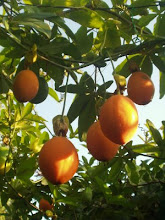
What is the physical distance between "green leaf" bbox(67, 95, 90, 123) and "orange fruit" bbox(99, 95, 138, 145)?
53cm

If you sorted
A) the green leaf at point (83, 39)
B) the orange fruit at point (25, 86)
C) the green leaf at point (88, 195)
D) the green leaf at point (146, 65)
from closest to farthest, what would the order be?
the orange fruit at point (25, 86) → the green leaf at point (88, 195) → the green leaf at point (83, 39) → the green leaf at point (146, 65)

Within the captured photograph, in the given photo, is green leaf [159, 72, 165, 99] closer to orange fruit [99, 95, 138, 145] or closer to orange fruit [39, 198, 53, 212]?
orange fruit [99, 95, 138, 145]

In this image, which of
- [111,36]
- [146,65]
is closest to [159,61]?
[146,65]

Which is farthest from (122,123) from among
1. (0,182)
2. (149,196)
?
(0,182)

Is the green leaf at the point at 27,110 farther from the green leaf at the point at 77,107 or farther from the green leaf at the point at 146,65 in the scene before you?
the green leaf at the point at 146,65

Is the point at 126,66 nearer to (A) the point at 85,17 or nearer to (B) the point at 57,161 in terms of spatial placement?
(A) the point at 85,17

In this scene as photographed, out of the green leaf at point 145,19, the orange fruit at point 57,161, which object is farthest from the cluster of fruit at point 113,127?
the green leaf at point 145,19

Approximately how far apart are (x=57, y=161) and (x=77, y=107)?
64 cm

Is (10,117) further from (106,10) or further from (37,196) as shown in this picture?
(106,10)

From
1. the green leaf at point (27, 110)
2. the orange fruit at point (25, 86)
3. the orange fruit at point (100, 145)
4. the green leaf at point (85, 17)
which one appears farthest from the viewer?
the green leaf at point (27, 110)

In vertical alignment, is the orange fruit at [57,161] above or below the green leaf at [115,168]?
above

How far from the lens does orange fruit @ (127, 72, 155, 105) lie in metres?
1.34

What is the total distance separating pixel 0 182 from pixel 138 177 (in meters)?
0.84

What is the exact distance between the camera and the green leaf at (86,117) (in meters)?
1.64
